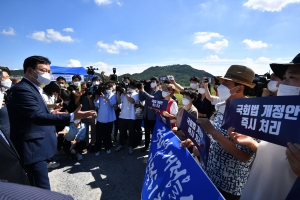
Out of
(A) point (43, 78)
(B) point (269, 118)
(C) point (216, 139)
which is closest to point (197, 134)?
(C) point (216, 139)

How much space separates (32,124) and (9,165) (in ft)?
2.60

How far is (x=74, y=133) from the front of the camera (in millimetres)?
4672

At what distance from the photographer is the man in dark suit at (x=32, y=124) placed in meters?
2.14

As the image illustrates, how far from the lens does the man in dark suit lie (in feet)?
7.01

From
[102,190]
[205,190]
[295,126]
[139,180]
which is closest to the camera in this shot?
[295,126]

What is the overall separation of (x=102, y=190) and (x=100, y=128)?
2.03 m

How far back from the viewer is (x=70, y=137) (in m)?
4.64

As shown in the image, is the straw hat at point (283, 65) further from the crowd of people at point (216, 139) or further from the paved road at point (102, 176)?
the paved road at point (102, 176)

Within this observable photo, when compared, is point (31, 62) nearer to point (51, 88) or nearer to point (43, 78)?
point (43, 78)

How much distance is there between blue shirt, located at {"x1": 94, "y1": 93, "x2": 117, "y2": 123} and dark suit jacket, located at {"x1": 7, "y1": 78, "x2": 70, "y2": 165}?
9.00 ft

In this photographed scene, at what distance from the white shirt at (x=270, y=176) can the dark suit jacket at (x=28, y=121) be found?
2162 mm

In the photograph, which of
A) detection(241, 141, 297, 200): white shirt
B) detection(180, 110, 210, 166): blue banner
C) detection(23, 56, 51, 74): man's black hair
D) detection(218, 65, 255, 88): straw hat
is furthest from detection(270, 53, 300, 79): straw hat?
detection(23, 56, 51, 74): man's black hair

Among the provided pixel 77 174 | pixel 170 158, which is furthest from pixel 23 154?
pixel 77 174

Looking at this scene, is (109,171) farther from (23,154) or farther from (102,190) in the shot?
(23,154)
